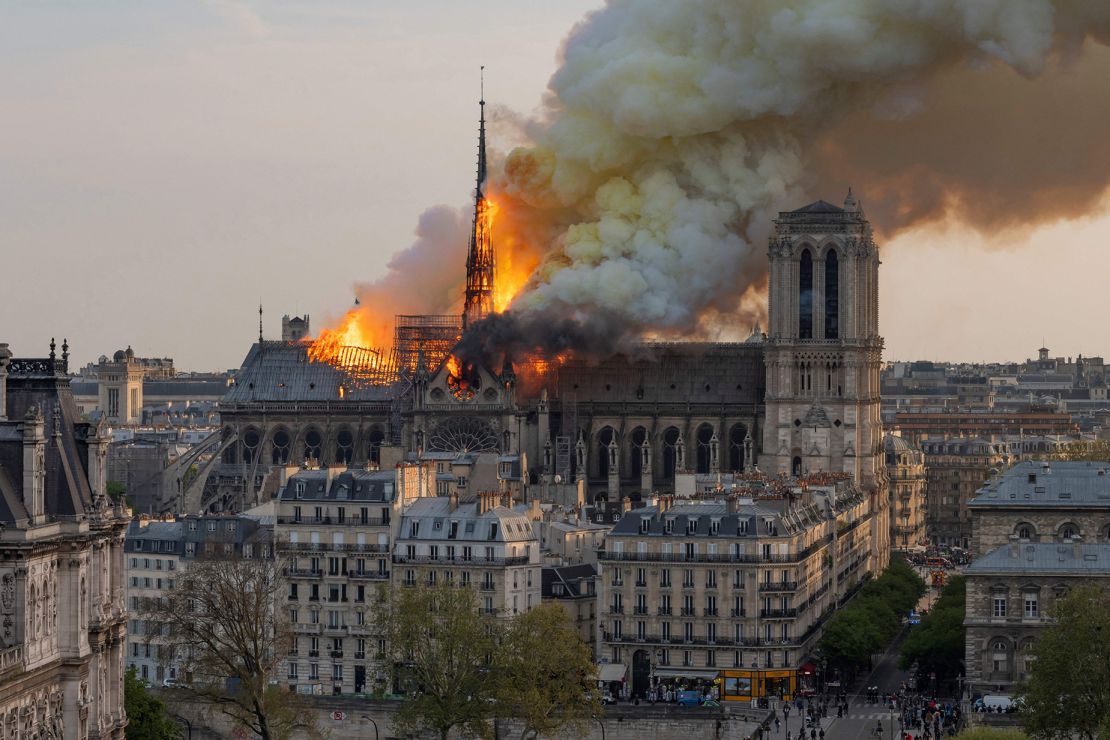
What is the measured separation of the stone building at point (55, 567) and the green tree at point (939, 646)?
36.3m

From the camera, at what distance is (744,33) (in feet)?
470

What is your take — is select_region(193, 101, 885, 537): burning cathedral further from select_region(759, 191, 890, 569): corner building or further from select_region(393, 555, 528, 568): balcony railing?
select_region(393, 555, 528, 568): balcony railing

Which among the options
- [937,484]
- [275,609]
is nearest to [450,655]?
[275,609]

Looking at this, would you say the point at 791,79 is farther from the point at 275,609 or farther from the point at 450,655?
the point at 450,655

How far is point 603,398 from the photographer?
511ft

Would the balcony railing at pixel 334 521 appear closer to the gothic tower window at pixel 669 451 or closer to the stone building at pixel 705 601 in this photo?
the stone building at pixel 705 601

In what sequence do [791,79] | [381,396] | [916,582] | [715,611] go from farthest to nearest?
[381,396]
[791,79]
[916,582]
[715,611]

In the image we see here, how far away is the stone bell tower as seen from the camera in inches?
5758

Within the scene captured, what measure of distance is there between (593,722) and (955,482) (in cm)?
8815

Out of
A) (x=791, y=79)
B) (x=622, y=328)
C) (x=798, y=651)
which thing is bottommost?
(x=798, y=651)

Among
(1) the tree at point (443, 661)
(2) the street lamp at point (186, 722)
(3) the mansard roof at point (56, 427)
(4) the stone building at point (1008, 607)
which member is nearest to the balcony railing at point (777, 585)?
(4) the stone building at point (1008, 607)

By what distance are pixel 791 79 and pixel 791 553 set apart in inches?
1781

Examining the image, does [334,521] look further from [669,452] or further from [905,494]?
[905,494]

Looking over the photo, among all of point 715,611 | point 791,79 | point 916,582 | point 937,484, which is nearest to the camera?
point 715,611
